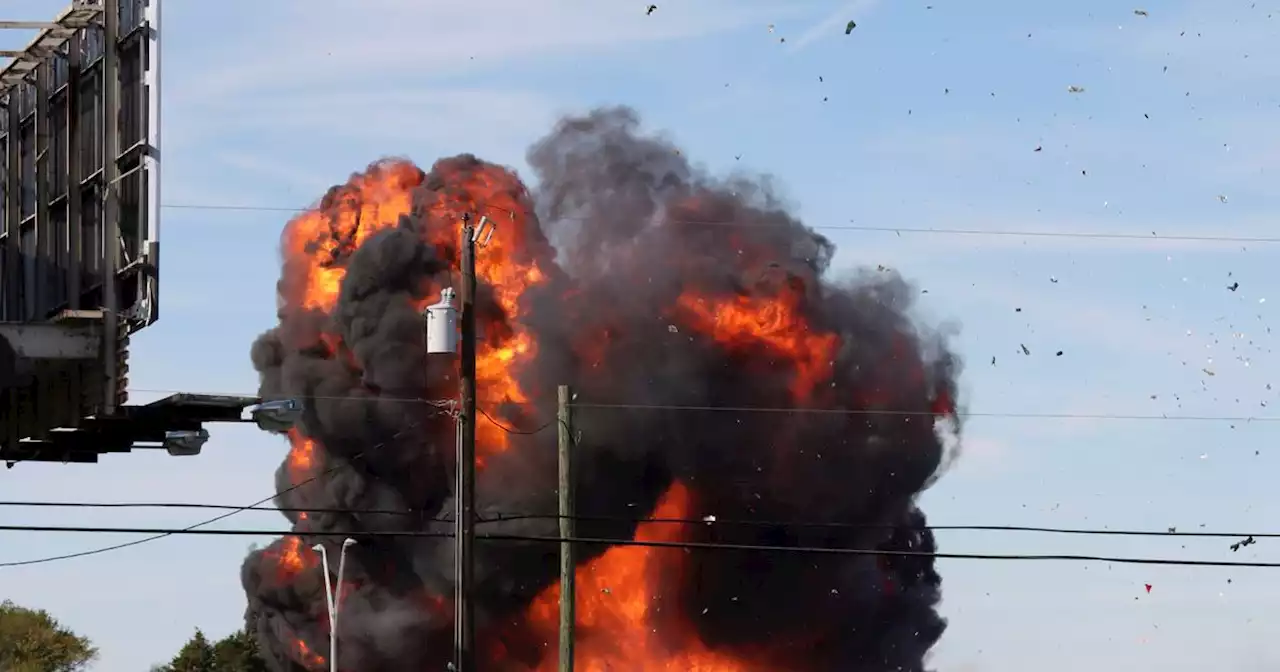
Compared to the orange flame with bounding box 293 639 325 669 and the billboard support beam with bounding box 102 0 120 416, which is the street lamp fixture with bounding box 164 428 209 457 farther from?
the orange flame with bounding box 293 639 325 669

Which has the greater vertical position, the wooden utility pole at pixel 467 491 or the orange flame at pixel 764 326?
the orange flame at pixel 764 326

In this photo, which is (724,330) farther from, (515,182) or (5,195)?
(5,195)

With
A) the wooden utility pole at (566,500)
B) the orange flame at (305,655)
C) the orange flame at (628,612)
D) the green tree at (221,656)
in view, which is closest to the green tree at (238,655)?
the green tree at (221,656)

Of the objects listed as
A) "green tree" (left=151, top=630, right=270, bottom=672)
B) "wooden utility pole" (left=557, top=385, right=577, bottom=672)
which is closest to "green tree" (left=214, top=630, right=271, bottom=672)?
"green tree" (left=151, top=630, right=270, bottom=672)

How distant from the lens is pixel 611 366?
2149 inches

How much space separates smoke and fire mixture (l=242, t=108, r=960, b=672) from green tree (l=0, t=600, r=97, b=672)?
39104mm

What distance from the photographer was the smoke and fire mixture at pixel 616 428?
2114 inches

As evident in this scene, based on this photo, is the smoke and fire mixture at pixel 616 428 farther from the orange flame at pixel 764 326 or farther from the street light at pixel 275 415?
the street light at pixel 275 415

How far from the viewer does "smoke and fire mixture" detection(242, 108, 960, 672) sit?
5369cm

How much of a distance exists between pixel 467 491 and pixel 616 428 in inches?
983

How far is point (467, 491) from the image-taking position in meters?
29.3

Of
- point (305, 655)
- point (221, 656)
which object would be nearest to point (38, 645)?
point (221, 656)

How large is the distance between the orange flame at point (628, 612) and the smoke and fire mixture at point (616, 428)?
0.20 ft

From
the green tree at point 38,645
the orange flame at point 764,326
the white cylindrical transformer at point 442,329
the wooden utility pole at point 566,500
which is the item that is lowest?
the green tree at point 38,645
